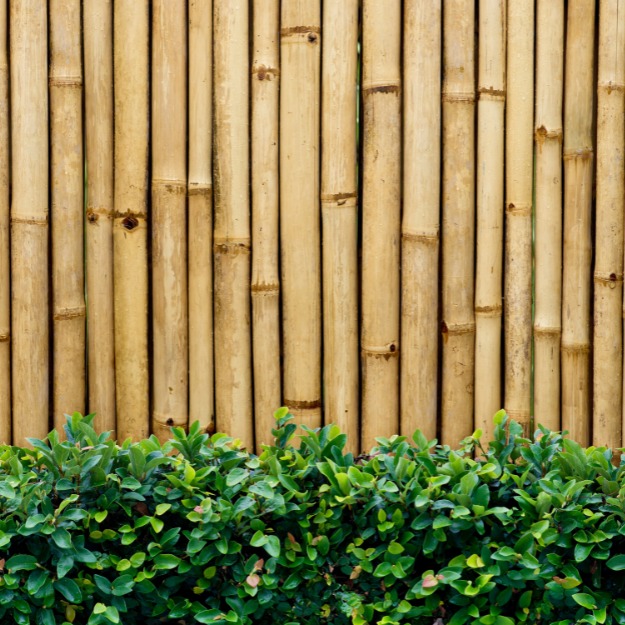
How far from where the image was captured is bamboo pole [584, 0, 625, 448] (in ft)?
9.30

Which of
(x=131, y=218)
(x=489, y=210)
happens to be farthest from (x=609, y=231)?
(x=131, y=218)

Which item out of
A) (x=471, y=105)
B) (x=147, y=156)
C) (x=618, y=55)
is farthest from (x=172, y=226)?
(x=618, y=55)

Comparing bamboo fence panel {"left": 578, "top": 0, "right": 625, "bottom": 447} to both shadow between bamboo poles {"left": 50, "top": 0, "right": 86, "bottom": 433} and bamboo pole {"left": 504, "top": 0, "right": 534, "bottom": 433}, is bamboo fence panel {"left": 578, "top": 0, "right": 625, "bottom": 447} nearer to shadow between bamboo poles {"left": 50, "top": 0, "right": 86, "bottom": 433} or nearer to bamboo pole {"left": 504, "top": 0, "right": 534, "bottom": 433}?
bamboo pole {"left": 504, "top": 0, "right": 534, "bottom": 433}

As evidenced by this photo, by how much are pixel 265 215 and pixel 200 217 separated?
0.23 m

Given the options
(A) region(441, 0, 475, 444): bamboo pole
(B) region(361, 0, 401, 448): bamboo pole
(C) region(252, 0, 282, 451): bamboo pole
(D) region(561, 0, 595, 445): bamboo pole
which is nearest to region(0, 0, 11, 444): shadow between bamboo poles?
(C) region(252, 0, 282, 451): bamboo pole

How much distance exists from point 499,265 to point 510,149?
1.33ft

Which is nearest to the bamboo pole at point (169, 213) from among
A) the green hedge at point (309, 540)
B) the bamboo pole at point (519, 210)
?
the green hedge at point (309, 540)

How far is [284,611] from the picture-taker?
2.37 meters

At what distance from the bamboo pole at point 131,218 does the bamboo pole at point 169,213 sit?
0.13ft

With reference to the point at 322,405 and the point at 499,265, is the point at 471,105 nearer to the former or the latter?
the point at 499,265

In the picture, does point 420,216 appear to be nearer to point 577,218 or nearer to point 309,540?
point 577,218

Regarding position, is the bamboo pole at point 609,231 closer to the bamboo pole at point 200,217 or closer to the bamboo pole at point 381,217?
the bamboo pole at point 381,217

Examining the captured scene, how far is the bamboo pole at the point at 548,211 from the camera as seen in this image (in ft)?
9.40

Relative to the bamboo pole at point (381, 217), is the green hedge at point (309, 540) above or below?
below
